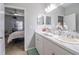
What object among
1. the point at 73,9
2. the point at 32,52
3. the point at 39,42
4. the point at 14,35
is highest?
the point at 73,9

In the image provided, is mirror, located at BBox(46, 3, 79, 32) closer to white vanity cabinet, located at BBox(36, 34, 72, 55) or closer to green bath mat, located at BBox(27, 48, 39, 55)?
white vanity cabinet, located at BBox(36, 34, 72, 55)

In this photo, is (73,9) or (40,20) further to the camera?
(40,20)

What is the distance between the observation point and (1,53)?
1.37 meters

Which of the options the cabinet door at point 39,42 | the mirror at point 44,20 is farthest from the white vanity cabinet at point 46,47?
the mirror at point 44,20

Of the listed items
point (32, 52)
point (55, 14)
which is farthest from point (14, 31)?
point (55, 14)

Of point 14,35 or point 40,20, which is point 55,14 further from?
point 14,35

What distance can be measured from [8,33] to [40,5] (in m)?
0.62

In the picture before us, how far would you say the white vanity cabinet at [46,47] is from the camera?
1.19 m

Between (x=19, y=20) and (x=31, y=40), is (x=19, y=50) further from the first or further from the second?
(x=19, y=20)

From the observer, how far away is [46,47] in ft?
4.81

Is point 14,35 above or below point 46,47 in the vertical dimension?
above

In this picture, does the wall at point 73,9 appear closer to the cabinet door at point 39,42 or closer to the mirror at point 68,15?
the mirror at point 68,15
